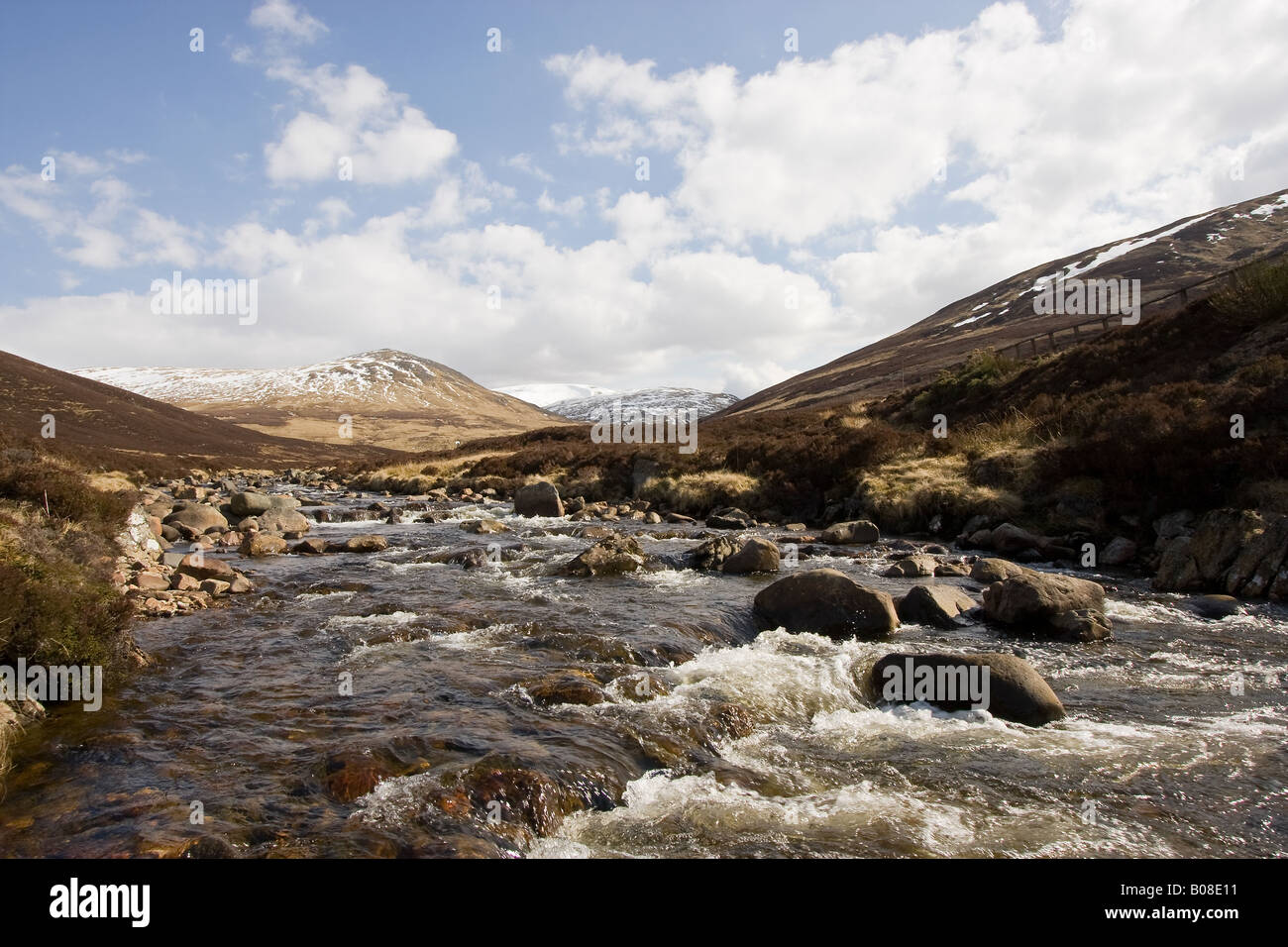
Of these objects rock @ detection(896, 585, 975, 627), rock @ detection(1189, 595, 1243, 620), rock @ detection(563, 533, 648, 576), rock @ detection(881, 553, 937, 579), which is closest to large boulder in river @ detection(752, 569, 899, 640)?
rock @ detection(896, 585, 975, 627)

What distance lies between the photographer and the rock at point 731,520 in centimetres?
2519

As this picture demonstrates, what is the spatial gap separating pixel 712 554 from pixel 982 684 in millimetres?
9433

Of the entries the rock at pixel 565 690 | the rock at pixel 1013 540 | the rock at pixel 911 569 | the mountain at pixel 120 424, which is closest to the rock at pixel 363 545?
the rock at pixel 565 690

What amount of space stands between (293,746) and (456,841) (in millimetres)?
2751

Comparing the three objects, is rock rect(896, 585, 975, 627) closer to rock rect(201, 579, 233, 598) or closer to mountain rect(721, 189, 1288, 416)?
rock rect(201, 579, 233, 598)

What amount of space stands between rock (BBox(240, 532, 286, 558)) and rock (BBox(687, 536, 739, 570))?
12.6 m

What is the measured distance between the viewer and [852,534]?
20.7 m

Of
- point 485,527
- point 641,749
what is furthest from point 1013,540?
point 485,527

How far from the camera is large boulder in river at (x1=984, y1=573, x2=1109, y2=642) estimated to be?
11.0m

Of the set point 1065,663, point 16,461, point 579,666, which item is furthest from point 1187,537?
point 16,461

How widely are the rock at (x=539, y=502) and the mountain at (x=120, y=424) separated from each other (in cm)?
5170

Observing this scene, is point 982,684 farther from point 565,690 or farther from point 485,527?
point 485,527
